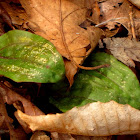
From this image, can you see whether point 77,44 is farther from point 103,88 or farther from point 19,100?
point 19,100

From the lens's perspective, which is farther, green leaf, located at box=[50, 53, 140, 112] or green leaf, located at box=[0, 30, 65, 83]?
green leaf, located at box=[50, 53, 140, 112]

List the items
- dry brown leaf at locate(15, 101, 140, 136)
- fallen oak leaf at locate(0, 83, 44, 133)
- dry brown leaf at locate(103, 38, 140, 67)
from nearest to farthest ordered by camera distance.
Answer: dry brown leaf at locate(15, 101, 140, 136), fallen oak leaf at locate(0, 83, 44, 133), dry brown leaf at locate(103, 38, 140, 67)

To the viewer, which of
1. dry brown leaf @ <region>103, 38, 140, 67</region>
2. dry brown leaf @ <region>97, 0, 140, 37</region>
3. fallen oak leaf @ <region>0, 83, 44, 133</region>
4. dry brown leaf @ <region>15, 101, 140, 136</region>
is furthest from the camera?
dry brown leaf @ <region>97, 0, 140, 37</region>

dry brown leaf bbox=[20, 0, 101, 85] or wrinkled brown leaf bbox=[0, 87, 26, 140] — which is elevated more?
dry brown leaf bbox=[20, 0, 101, 85]

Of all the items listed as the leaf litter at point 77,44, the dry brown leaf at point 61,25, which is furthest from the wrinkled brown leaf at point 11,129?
the dry brown leaf at point 61,25

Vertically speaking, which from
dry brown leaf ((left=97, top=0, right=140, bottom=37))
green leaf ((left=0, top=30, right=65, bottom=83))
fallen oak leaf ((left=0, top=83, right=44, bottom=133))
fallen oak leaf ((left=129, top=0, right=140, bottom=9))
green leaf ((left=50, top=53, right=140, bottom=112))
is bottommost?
fallen oak leaf ((left=0, top=83, right=44, bottom=133))

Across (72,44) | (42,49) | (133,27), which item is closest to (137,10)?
(133,27)

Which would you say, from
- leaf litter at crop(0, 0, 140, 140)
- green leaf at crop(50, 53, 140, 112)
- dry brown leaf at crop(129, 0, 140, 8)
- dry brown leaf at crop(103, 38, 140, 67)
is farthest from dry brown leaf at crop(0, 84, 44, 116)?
dry brown leaf at crop(129, 0, 140, 8)

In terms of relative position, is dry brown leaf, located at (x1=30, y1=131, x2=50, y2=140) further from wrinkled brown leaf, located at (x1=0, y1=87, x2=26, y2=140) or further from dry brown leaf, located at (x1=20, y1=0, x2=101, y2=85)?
dry brown leaf, located at (x1=20, y1=0, x2=101, y2=85)
